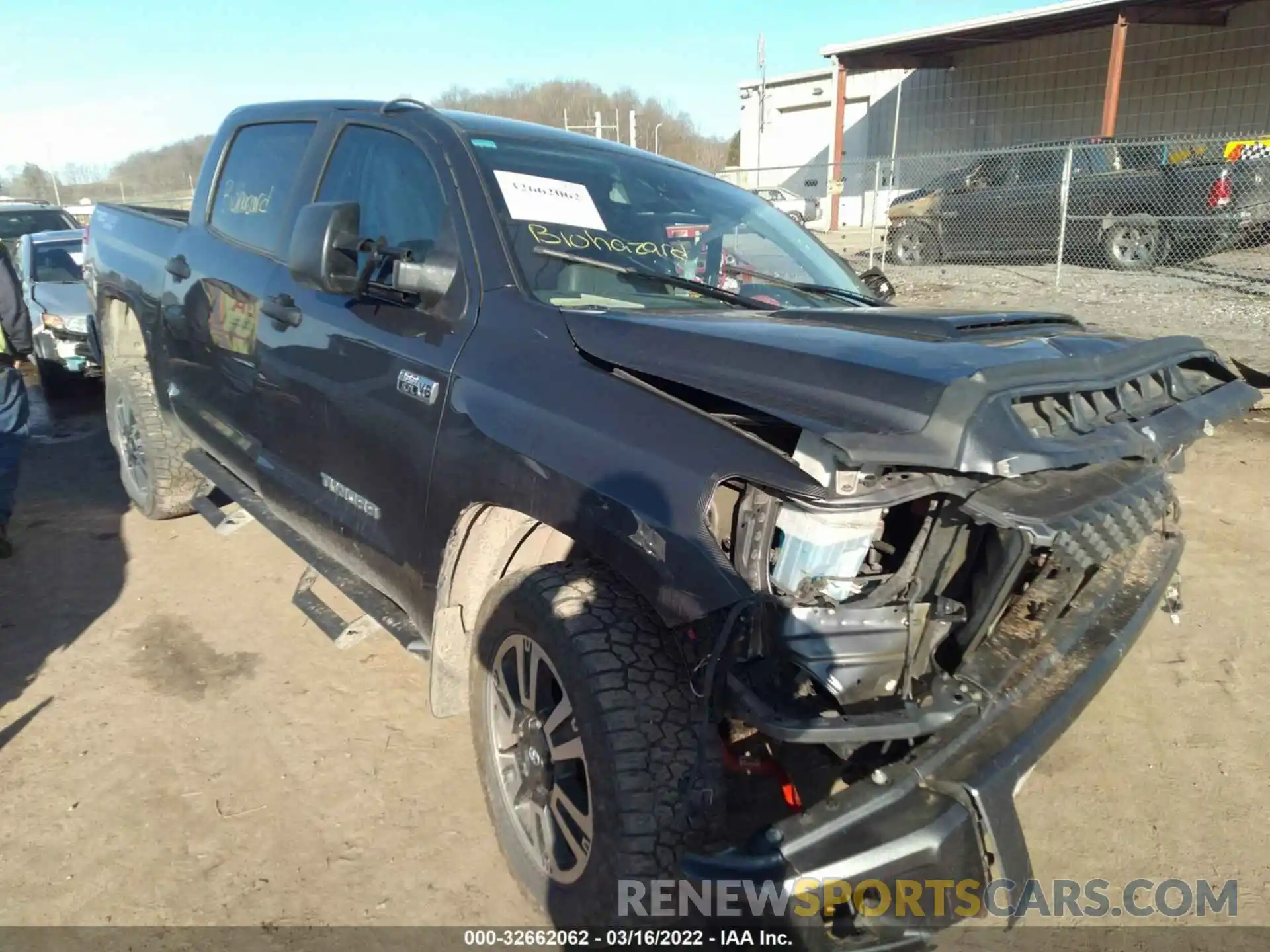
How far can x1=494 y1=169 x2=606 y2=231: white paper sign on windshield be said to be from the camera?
2.79 meters

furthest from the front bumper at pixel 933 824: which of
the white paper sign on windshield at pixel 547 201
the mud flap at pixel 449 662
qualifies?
the white paper sign on windshield at pixel 547 201

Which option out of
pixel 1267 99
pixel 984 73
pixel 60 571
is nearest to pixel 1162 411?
pixel 60 571

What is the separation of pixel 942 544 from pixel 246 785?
93.1 inches

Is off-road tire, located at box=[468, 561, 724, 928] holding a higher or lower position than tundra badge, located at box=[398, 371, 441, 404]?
lower

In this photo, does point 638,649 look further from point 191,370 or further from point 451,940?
point 191,370

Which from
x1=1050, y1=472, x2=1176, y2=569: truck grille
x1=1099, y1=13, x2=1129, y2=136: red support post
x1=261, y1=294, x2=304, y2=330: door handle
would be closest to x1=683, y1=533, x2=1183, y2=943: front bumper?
x1=1050, y1=472, x2=1176, y2=569: truck grille

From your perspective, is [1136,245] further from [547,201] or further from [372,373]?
[372,373]

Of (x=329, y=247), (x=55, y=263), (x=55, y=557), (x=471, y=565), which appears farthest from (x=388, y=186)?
(x=55, y=263)

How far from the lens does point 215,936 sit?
2426mm

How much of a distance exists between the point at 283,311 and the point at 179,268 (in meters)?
1.29

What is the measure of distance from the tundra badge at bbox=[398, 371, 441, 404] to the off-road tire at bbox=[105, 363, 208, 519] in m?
2.51

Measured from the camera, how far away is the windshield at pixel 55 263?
8.83 metres

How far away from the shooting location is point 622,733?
6.65 ft

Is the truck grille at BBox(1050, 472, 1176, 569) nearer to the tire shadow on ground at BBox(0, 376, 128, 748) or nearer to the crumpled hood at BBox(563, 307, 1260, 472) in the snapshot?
the crumpled hood at BBox(563, 307, 1260, 472)
